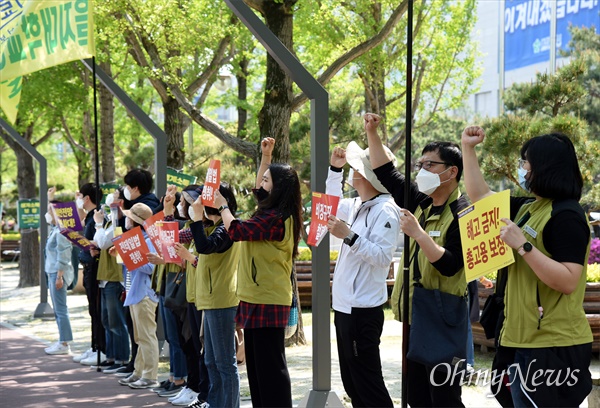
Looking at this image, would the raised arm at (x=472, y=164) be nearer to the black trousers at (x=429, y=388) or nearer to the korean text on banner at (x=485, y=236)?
the korean text on banner at (x=485, y=236)

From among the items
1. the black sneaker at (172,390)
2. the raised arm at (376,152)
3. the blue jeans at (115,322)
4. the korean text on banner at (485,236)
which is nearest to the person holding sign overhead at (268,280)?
the raised arm at (376,152)

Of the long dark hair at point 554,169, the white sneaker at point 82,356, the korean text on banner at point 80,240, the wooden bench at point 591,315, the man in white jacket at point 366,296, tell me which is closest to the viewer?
the long dark hair at point 554,169

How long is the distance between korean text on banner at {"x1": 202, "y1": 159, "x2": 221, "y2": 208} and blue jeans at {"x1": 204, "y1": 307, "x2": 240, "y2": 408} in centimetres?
97

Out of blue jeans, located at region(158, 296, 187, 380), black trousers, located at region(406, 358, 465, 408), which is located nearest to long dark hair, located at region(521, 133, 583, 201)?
black trousers, located at region(406, 358, 465, 408)

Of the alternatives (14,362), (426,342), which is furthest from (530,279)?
(14,362)

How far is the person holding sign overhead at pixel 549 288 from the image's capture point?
414 cm

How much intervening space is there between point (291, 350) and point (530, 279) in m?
7.27

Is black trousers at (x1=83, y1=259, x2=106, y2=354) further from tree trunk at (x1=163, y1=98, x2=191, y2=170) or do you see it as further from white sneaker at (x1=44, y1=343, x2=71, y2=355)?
tree trunk at (x1=163, y1=98, x2=191, y2=170)

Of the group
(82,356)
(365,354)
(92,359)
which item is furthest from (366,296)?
(82,356)

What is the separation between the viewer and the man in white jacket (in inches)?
227

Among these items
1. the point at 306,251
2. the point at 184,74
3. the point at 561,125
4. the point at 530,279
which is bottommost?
the point at 306,251

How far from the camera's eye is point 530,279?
428 cm

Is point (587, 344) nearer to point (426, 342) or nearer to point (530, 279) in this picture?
point (530, 279)

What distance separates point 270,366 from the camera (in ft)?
20.6
